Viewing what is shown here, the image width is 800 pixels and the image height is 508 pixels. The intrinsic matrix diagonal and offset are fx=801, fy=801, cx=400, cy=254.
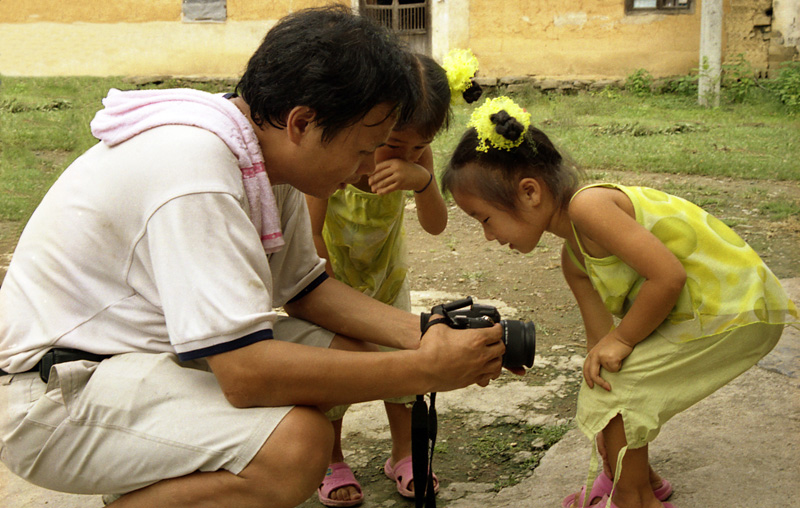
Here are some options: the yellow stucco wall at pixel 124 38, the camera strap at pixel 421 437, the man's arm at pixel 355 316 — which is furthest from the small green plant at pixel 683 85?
the camera strap at pixel 421 437

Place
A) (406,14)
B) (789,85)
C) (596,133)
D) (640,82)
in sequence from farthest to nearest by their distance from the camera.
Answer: (406,14) → (640,82) → (789,85) → (596,133)

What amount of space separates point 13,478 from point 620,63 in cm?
1029

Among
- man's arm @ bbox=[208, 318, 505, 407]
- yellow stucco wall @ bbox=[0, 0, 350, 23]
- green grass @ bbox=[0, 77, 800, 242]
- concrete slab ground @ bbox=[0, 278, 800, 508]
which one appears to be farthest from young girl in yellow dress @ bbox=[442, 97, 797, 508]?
yellow stucco wall @ bbox=[0, 0, 350, 23]

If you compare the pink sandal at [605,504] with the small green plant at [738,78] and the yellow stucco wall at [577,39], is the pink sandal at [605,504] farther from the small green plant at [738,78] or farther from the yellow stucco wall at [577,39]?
the yellow stucco wall at [577,39]

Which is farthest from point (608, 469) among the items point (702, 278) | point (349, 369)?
point (349, 369)

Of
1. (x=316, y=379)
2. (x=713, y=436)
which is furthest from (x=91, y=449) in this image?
(x=713, y=436)

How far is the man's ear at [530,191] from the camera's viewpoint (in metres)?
2.25

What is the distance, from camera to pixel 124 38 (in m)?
11.9

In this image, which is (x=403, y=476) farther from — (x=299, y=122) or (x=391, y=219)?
(x=299, y=122)

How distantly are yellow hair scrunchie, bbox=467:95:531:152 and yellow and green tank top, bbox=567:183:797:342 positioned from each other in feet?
0.98

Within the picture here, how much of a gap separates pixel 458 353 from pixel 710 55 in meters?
9.70

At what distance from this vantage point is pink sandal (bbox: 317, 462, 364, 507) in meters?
2.39

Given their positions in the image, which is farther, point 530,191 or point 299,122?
point 530,191

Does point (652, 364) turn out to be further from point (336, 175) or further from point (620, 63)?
point (620, 63)
